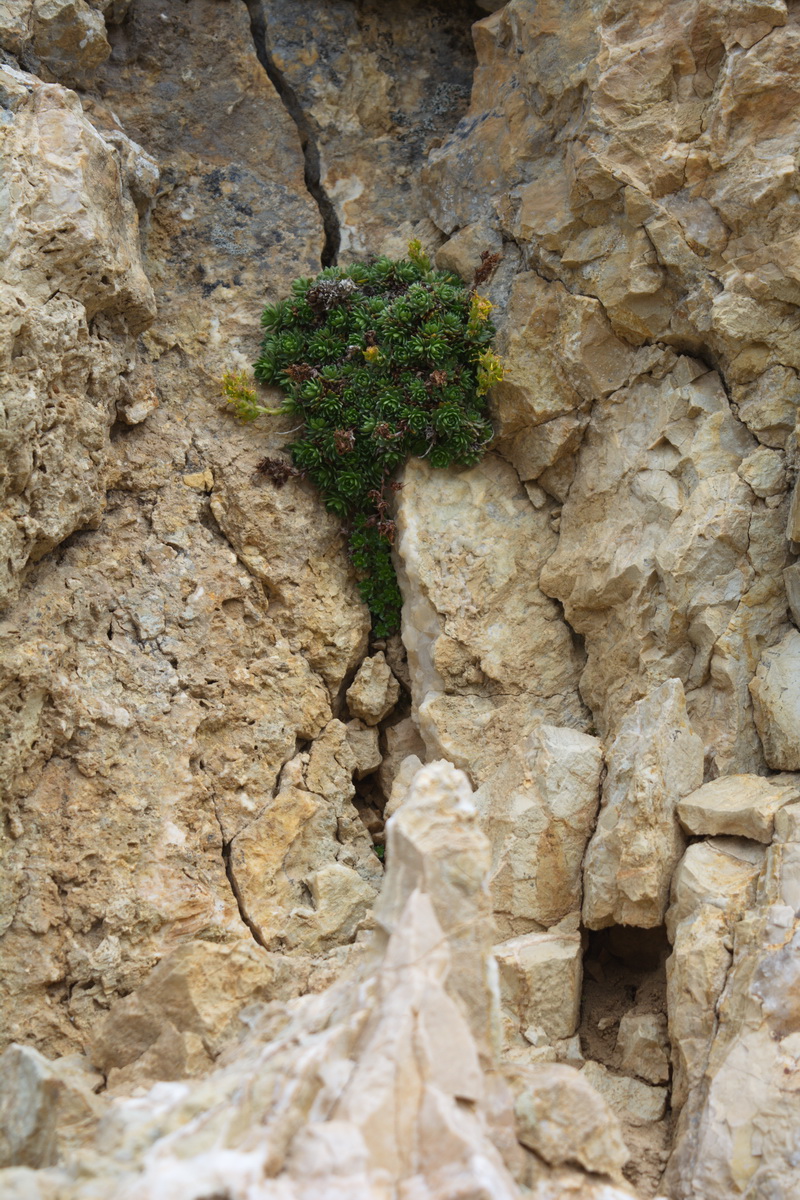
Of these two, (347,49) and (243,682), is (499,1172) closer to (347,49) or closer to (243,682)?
(243,682)

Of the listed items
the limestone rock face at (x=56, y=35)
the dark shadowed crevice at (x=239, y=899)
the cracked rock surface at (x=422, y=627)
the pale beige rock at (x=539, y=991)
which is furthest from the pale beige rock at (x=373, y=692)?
the limestone rock face at (x=56, y=35)

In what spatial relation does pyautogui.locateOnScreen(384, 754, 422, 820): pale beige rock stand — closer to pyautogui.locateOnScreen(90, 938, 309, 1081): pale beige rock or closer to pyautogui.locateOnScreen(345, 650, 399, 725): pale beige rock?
pyautogui.locateOnScreen(345, 650, 399, 725): pale beige rock

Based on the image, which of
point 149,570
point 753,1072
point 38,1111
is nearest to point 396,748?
point 149,570

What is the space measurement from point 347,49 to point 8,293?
4.77 metres

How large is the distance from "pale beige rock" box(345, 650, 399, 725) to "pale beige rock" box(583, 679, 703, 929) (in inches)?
77.5

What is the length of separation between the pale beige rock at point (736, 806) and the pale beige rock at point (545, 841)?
2.22 ft

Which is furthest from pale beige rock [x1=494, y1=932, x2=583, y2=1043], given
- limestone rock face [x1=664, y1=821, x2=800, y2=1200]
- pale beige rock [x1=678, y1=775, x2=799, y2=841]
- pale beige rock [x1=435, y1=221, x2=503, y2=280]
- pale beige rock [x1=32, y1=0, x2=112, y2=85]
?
pale beige rock [x1=32, y1=0, x2=112, y2=85]

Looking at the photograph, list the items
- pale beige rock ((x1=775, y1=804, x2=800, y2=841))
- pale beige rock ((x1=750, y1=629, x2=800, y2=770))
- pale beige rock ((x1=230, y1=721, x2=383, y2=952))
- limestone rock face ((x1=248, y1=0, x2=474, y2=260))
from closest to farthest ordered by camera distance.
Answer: pale beige rock ((x1=775, y1=804, x2=800, y2=841)), pale beige rock ((x1=750, y1=629, x2=800, y2=770)), pale beige rock ((x1=230, y1=721, x2=383, y2=952)), limestone rock face ((x1=248, y1=0, x2=474, y2=260))

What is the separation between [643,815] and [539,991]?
1203 mm

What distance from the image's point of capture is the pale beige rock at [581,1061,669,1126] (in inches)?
205

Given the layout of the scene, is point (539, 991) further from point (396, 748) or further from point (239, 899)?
point (396, 748)

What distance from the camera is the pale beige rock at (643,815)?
18.2 ft

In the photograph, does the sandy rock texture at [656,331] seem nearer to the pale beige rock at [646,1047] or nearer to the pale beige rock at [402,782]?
the pale beige rock at [402,782]

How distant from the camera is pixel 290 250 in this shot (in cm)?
816
